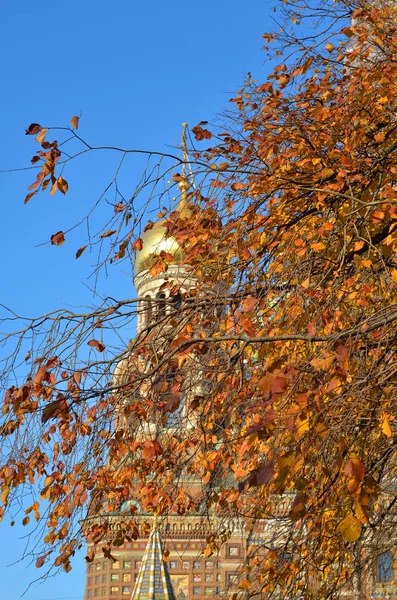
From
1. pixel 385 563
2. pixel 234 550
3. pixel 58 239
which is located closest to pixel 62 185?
pixel 58 239

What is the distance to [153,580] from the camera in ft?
77.3

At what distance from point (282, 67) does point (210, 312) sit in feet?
10.0

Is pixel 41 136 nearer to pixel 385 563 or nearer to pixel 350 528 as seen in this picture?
pixel 350 528

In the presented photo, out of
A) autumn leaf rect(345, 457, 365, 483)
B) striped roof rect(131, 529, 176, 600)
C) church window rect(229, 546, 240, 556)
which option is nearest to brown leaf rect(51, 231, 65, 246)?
autumn leaf rect(345, 457, 365, 483)

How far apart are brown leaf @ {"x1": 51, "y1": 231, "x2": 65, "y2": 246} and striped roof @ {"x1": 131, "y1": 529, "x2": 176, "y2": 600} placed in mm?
16897

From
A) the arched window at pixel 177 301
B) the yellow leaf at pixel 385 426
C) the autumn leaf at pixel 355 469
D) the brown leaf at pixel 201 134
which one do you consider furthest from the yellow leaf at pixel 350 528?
the brown leaf at pixel 201 134

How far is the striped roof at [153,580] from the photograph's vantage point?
2309cm

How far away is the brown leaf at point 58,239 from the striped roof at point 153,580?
16897 mm

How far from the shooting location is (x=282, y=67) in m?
8.95

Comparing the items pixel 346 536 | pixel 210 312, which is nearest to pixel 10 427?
pixel 210 312

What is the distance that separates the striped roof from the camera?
75.8ft

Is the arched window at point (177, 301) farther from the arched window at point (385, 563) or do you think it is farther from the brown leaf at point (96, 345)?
the arched window at point (385, 563)

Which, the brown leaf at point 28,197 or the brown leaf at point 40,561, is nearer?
the brown leaf at point 28,197

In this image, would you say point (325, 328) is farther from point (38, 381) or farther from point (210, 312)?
point (38, 381)
